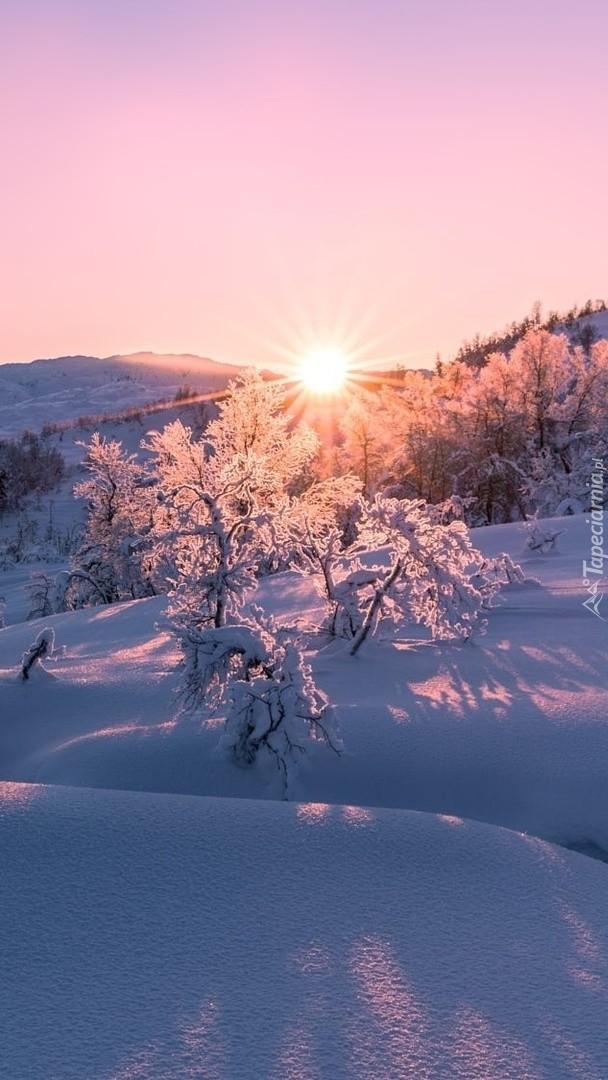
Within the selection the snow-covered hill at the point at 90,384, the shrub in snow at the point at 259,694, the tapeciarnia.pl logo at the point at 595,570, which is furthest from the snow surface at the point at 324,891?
the snow-covered hill at the point at 90,384

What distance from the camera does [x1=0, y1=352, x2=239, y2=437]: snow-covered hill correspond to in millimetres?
71938

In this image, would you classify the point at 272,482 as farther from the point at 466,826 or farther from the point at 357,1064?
the point at 357,1064

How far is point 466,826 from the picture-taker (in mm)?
3602

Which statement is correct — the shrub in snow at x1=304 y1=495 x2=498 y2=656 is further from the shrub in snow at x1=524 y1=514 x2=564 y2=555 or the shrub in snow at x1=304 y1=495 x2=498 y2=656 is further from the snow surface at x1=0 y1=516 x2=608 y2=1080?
the shrub in snow at x1=524 y1=514 x2=564 y2=555

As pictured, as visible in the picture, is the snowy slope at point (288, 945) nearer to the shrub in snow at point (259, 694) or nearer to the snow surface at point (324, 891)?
the snow surface at point (324, 891)

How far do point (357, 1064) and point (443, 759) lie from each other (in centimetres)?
257

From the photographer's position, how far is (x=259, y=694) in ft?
15.3

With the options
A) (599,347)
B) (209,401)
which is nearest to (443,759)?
(599,347)

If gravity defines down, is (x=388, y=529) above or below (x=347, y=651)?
above

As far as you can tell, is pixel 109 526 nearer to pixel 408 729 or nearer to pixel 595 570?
pixel 595 570

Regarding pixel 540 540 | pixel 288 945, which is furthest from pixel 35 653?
pixel 540 540

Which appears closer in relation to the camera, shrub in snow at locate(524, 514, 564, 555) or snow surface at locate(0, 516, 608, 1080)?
snow surface at locate(0, 516, 608, 1080)

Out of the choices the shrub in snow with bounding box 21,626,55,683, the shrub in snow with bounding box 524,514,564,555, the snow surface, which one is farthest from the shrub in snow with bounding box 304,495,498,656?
the shrub in snow with bounding box 524,514,564,555

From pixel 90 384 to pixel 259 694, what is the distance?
347ft
